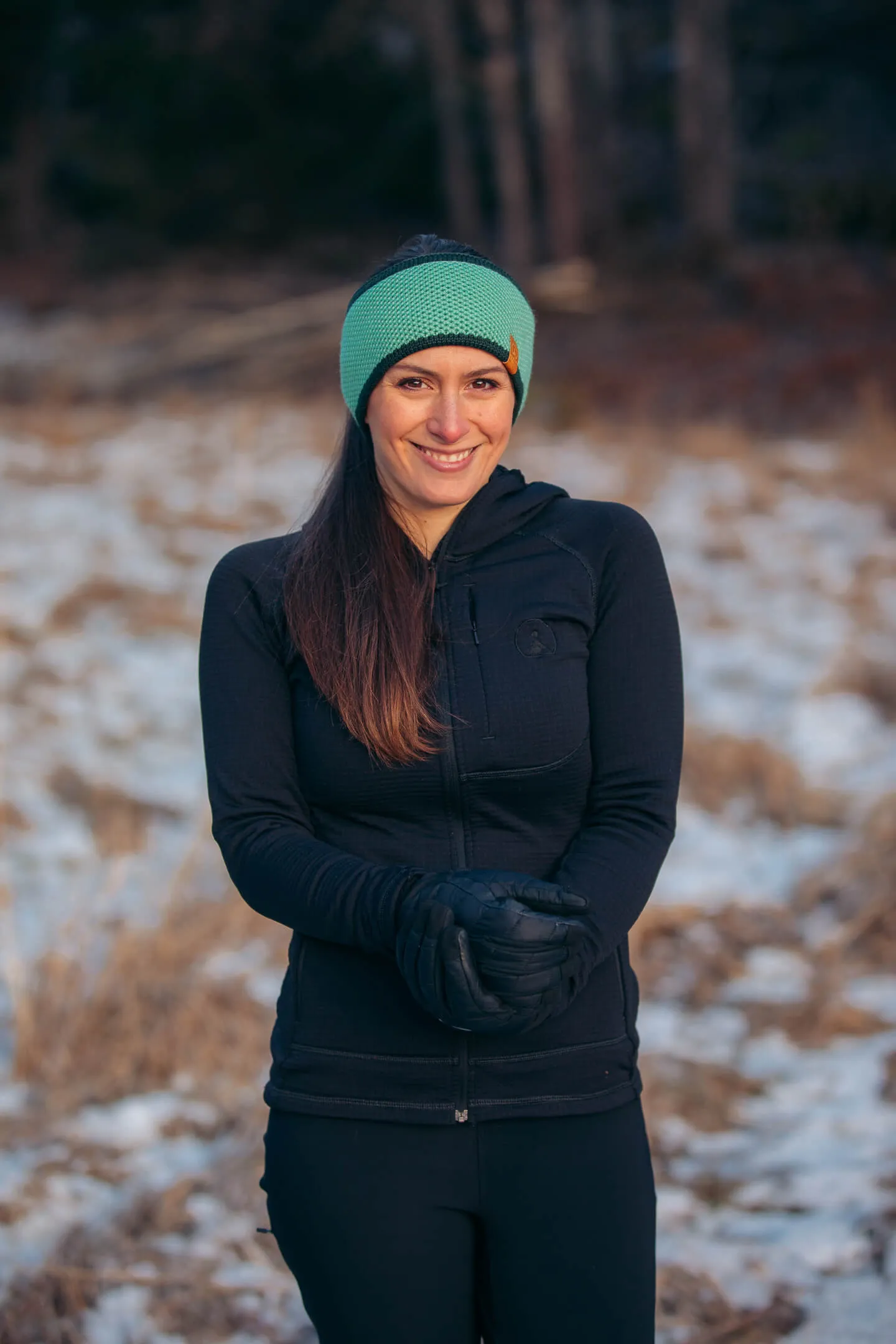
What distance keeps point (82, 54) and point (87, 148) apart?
58.9 inches

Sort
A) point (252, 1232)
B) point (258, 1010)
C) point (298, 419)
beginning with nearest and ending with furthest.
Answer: point (252, 1232), point (258, 1010), point (298, 419)

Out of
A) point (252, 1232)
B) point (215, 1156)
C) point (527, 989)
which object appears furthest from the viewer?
point (215, 1156)

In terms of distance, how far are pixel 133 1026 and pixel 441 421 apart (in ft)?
8.87

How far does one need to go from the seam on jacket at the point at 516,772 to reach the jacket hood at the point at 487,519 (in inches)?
13.1

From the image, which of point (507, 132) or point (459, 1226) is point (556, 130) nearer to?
point (507, 132)

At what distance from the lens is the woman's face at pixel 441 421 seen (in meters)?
1.84

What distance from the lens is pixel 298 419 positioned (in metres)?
11.1

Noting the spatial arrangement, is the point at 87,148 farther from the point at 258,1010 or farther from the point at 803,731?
the point at 258,1010

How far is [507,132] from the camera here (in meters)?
15.4

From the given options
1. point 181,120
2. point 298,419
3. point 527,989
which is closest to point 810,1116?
point 527,989

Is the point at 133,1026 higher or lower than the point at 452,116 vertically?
lower

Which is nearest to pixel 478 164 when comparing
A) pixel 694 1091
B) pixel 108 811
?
pixel 108 811

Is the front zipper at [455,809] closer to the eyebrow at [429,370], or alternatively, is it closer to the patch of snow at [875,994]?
the eyebrow at [429,370]

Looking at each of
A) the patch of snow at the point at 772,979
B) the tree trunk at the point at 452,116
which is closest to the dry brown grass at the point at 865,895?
the patch of snow at the point at 772,979
